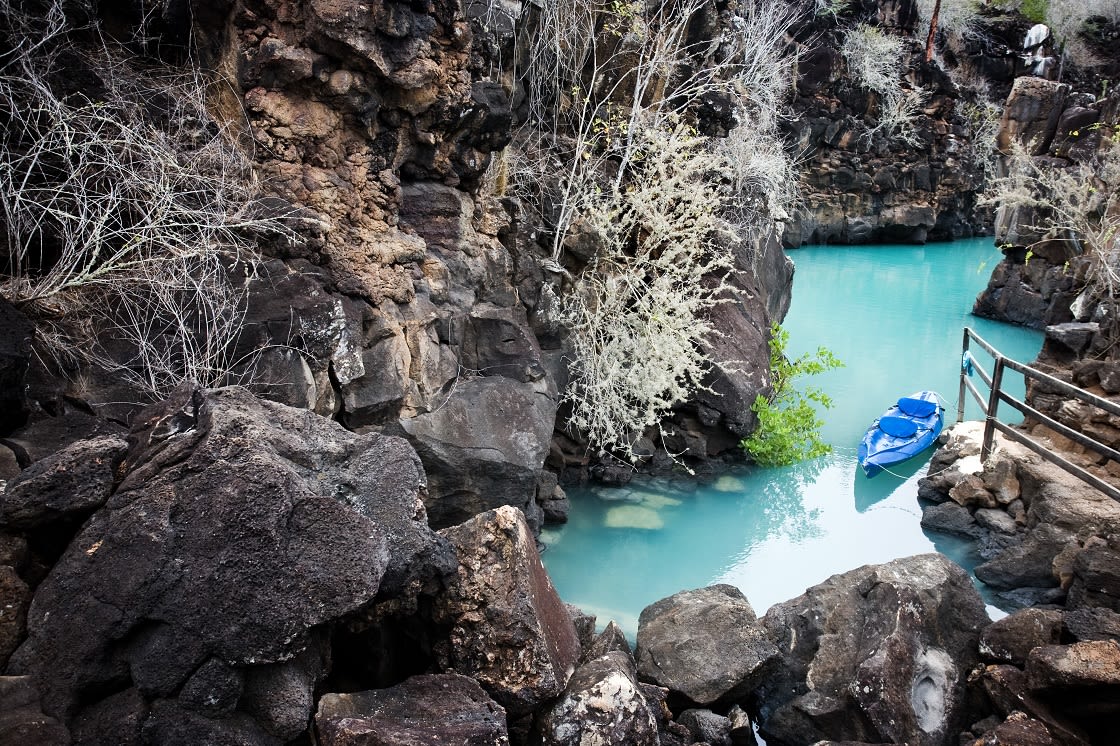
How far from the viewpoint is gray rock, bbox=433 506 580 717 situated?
10.1 ft

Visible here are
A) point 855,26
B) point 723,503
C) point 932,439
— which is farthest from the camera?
point 855,26

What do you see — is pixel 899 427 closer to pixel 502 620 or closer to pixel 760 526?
pixel 760 526

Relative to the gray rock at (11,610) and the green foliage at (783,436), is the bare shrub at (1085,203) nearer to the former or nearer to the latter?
the green foliage at (783,436)

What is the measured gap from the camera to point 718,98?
946 cm

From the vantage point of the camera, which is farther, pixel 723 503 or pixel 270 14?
pixel 723 503

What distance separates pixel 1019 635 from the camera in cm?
429

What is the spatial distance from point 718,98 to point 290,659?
8562mm

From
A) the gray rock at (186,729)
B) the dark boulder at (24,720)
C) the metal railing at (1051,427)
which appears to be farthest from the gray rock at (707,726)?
the metal railing at (1051,427)

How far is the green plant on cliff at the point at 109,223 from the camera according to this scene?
3.88 metres

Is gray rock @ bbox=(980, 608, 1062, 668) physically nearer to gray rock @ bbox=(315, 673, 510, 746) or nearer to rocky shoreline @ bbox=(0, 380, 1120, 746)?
rocky shoreline @ bbox=(0, 380, 1120, 746)

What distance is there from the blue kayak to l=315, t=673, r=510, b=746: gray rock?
728 cm

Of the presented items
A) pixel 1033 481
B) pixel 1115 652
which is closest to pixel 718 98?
pixel 1033 481

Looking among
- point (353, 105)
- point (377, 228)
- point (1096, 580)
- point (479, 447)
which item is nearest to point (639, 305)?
point (479, 447)

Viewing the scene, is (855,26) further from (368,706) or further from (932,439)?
(368,706)
